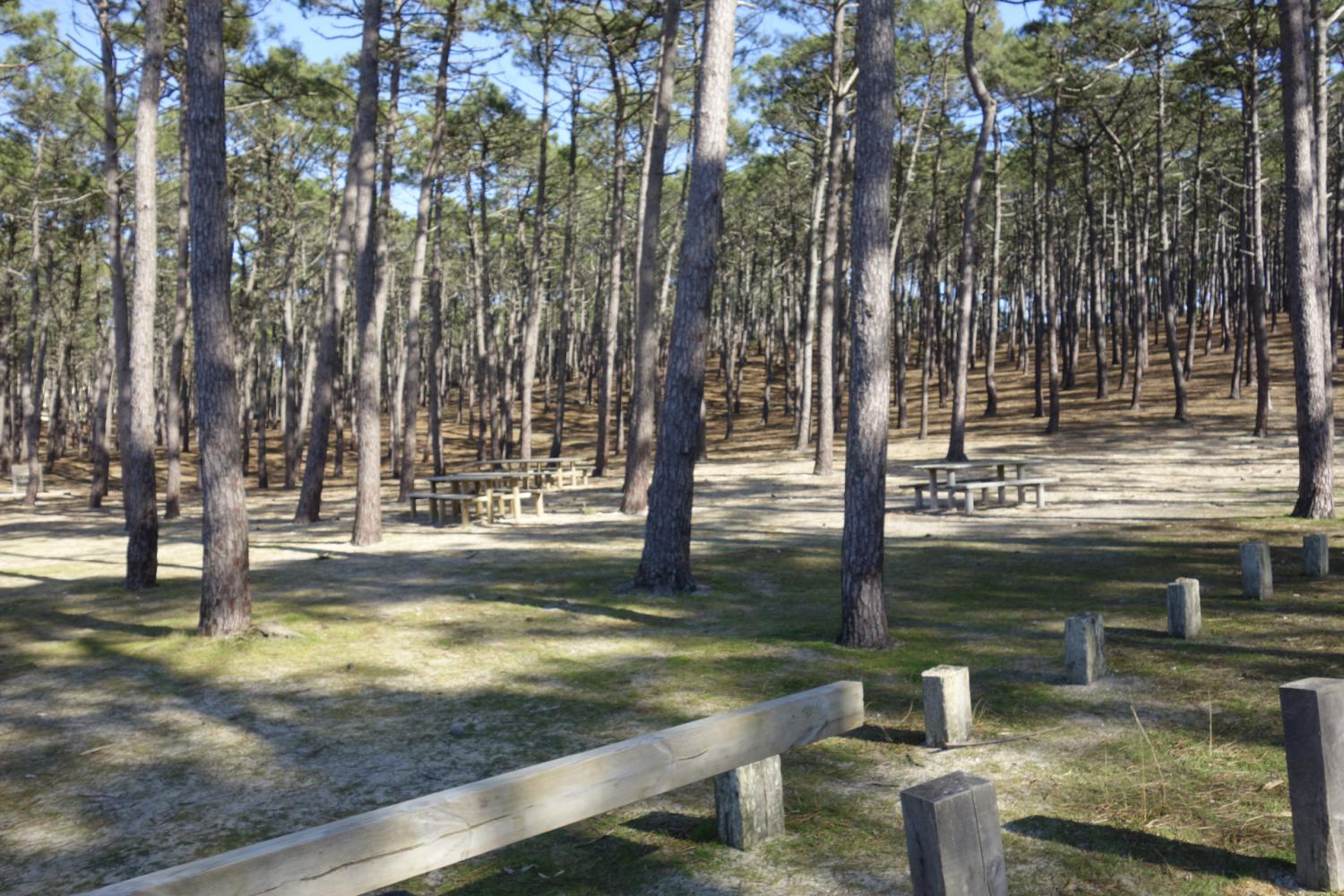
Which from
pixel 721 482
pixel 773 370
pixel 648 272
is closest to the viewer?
pixel 648 272

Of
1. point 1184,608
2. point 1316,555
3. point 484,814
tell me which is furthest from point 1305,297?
point 484,814

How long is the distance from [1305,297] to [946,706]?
10.6 meters

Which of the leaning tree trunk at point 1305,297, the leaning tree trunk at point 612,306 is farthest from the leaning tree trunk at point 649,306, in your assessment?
the leaning tree trunk at point 1305,297

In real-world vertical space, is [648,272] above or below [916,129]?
below

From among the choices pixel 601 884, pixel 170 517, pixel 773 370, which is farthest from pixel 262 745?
pixel 773 370

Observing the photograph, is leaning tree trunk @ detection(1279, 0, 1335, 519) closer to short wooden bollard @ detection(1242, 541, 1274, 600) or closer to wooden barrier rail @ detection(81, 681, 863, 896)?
short wooden bollard @ detection(1242, 541, 1274, 600)

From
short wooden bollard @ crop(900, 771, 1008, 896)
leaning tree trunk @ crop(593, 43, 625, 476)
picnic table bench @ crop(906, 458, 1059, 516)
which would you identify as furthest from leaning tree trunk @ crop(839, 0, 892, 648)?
leaning tree trunk @ crop(593, 43, 625, 476)

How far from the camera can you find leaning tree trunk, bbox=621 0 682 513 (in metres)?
15.7

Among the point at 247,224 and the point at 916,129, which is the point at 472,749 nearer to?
the point at 916,129

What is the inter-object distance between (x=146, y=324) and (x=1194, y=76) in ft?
89.9

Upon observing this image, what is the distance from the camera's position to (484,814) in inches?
127

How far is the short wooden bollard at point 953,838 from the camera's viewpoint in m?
2.99

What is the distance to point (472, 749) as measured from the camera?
18.8ft

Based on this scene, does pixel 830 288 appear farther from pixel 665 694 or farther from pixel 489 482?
pixel 665 694
